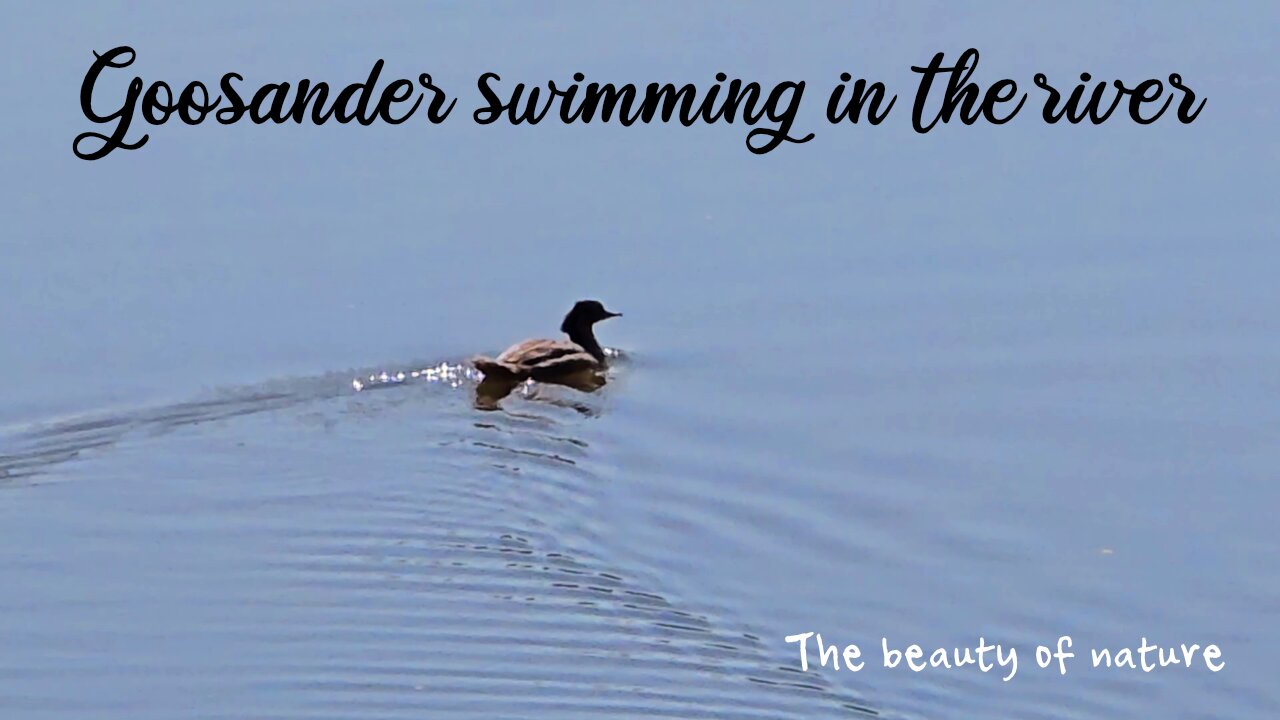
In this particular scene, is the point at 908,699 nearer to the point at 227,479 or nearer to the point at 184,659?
the point at 184,659

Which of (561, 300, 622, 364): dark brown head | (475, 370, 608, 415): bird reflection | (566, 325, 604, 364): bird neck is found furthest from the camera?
(561, 300, 622, 364): dark brown head

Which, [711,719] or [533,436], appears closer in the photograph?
[711,719]

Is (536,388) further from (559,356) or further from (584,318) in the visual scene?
(584,318)

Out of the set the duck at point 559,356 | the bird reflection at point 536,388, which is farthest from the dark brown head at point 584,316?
the bird reflection at point 536,388

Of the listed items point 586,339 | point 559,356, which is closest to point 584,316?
point 586,339

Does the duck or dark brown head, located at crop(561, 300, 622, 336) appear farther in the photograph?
dark brown head, located at crop(561, 300, 622, 336)

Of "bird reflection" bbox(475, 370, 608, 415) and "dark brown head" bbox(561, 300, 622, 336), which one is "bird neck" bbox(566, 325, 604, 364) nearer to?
"dark brown head" bbox(561, 300, 622, 336)

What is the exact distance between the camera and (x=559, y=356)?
52.3 ft

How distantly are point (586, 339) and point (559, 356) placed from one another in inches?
13.5

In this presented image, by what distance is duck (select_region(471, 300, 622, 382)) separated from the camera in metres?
15.7

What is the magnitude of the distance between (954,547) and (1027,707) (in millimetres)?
1995

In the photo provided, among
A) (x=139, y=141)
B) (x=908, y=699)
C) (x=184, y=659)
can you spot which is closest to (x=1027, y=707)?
(x=908, y=699)

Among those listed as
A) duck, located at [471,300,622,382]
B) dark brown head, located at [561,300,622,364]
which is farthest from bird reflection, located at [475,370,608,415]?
dark brown head, located at [561,300,622,364]

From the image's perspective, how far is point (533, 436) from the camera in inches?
594
